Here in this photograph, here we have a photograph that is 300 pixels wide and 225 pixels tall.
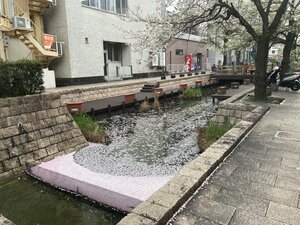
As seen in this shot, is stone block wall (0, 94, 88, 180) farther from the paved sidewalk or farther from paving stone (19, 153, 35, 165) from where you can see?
the paved sidewalk

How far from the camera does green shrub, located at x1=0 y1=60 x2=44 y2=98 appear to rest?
7099mm

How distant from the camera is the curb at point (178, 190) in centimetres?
288

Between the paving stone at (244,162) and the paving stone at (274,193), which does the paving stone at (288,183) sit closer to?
the paving stone at (274,193)

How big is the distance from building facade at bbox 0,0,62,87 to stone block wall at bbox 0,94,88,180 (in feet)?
28.9

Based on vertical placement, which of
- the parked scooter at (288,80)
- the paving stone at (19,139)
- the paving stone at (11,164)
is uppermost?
the parked scooter at (288,80)

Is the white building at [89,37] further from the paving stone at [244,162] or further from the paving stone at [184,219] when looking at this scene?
the paving stone at [184,219]

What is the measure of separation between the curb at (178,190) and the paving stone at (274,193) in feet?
2.29

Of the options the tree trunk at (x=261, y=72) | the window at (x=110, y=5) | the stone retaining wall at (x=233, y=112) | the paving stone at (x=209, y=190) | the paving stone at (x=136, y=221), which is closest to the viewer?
the paving stone at (x=136, y=221)

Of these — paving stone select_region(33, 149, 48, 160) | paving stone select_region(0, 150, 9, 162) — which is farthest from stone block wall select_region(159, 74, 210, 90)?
paving stone select_region(0, 150, 9, 162)

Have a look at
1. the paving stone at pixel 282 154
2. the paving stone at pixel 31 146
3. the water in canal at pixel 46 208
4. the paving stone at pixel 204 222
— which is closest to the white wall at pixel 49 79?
the paving stone at pixel 31 146

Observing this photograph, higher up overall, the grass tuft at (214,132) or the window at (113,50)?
the window at (113,50)

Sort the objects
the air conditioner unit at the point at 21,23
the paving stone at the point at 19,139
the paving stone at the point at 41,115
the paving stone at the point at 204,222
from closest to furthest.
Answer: the paving stone at the point at 204,222 < the paving stone at the point at 19,139 < the paving stone at the point at 41,115 < the air conditioner unit at the point at 21,23

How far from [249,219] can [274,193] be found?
0.83 m

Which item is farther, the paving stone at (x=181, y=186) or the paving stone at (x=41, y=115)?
the paving stone at (x=41, y=115)
